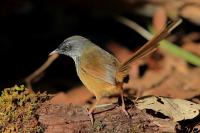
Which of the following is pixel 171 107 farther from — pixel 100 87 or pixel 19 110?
pixel 19 110

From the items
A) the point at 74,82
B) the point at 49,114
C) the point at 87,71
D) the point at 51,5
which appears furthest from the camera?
the point at 51,5

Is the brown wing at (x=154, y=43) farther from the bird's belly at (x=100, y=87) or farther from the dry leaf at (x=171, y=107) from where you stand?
the dry leaf at (x=171, y=107)

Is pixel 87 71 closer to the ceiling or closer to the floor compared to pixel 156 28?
closer to the floor

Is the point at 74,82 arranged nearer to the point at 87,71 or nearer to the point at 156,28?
the point at 156,28

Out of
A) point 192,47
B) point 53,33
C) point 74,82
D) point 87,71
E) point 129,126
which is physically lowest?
point 129,126

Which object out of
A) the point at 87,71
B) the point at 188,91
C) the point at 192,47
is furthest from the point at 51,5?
the point at 87,71

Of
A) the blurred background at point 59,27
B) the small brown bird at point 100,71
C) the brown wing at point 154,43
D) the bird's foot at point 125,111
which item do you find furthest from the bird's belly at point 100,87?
the blurred background at point 59,27
